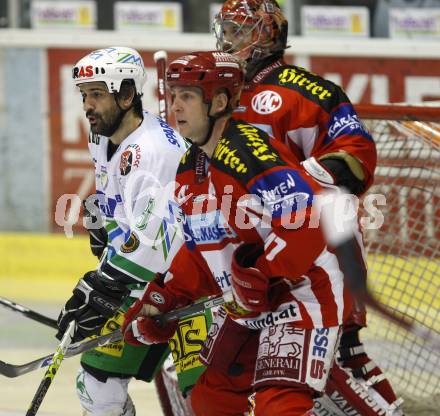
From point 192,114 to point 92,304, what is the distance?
3.23 ft

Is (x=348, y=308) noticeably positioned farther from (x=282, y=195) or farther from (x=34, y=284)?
(x=34, y=284)

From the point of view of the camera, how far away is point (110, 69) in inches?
158

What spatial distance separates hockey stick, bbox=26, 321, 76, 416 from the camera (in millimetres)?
3672

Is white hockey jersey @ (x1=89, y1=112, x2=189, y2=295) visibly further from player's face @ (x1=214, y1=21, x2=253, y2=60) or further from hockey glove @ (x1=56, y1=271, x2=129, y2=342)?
player's face @ (x1=214, y1=21, x2=253, y2=60)

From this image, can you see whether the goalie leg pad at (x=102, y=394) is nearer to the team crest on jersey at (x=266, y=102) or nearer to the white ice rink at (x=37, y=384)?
the white ice rink at (x=37, y=384)

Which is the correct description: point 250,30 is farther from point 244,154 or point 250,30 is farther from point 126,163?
point 244,154

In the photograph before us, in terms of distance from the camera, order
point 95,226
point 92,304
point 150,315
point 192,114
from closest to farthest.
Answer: point 192,114, point 150,315, point 92,304, point 95,226

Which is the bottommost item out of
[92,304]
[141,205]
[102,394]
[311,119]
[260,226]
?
[102,394]

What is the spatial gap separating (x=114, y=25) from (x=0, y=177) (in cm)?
114

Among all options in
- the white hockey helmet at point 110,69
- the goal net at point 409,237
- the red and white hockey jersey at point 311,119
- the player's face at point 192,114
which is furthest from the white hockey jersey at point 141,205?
the goal net at point 409,237

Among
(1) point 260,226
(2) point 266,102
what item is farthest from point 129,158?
(1) point 260,226

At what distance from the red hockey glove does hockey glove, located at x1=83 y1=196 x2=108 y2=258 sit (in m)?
1.29

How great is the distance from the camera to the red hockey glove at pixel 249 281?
9.87 feet

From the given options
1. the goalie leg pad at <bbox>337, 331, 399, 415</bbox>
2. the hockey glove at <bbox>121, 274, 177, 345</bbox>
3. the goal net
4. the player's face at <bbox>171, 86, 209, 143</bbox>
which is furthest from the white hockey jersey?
the goal net
